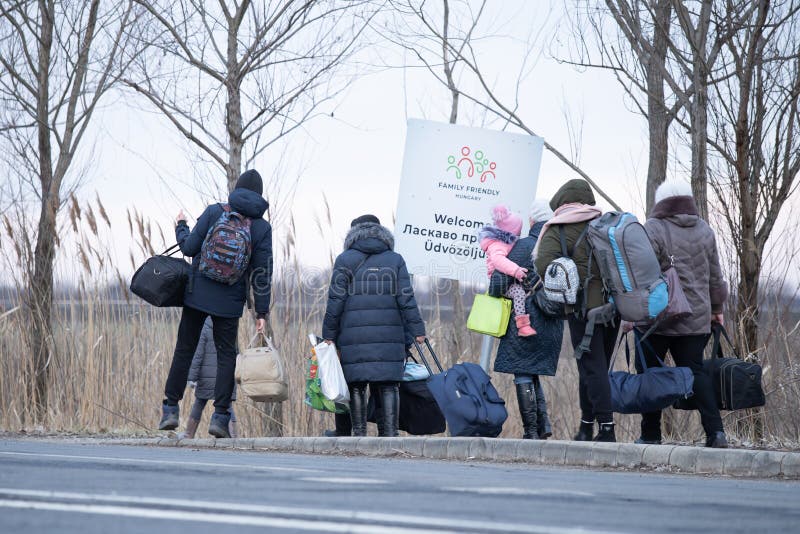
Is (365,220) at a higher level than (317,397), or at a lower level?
higher

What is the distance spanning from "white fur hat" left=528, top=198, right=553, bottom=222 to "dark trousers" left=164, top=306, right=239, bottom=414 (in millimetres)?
2126

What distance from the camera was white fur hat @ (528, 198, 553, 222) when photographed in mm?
8156

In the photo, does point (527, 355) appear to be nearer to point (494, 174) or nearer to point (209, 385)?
point (494, 174)

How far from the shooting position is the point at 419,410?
8734 millimetres

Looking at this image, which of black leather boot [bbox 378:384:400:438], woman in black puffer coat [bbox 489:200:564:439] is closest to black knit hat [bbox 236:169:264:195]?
black leather boot [bbox 378:384:400:438]

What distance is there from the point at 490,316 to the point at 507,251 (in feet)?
1.57

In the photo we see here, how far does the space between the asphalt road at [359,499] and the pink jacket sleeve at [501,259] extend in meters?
1.90

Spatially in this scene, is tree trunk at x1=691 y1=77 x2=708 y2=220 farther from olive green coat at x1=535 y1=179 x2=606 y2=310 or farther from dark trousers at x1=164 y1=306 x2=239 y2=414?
dark trousers at x1=164 y1=306 x2=239 y2=414

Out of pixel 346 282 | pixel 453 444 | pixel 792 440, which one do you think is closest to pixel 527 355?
pixel 453 444

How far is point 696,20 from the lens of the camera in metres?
9.24

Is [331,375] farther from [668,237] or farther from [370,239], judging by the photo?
[668,237]

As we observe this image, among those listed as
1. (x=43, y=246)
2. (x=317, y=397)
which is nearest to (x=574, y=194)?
(x=317, y=397)

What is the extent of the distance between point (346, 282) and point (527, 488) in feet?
12.7

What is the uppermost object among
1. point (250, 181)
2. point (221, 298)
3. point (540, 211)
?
point (250, 181)
